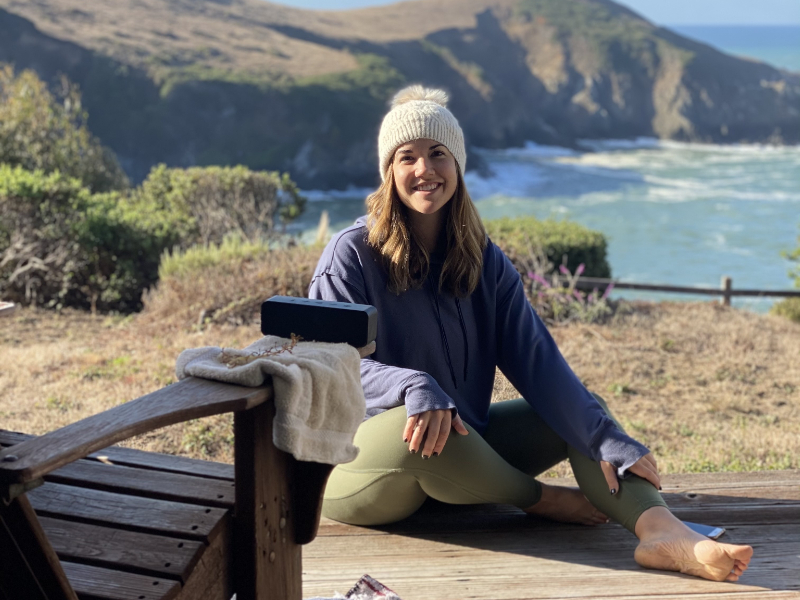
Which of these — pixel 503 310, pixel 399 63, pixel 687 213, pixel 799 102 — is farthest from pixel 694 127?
pixel 503 310

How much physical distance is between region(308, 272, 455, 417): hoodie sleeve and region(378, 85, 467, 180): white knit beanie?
0.38 meters

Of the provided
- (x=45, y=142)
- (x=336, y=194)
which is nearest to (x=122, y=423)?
(x=45, y=142)

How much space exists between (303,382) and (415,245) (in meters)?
1.09

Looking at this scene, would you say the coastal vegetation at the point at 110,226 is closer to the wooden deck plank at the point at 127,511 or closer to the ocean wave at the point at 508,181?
the wooden deck plank at the point at 127,511

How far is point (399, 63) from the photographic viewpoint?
211 feet

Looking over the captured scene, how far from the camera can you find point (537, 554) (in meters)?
2.38

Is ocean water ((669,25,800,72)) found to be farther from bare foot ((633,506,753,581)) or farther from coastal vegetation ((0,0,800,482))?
bare foot ((633,506,753,581))

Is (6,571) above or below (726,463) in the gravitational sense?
above

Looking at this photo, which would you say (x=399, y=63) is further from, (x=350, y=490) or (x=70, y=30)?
(x=350, y=490)

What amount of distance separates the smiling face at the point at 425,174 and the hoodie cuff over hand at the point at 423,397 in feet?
1.75

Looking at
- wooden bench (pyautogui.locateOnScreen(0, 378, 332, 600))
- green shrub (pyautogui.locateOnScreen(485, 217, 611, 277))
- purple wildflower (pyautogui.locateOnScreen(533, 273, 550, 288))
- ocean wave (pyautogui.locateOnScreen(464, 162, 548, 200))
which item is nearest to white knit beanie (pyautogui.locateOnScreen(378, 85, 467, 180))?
wooden bench (pyautogui.locateOnScreen(0, 378, 332, 600))

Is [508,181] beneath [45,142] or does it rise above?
beneath

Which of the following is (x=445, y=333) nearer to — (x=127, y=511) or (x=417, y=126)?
(x=417, y=126)

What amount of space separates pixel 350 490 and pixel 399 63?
6453 centimetres
